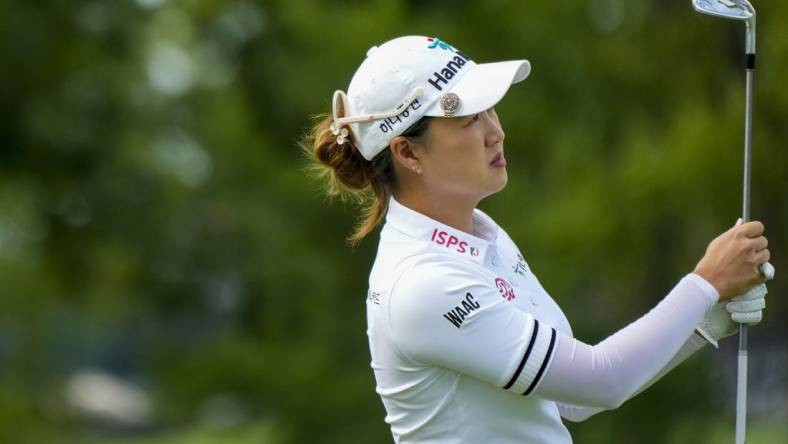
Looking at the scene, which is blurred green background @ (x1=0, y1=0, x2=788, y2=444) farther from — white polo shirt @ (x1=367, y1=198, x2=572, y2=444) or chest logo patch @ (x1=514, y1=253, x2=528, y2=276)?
white polo shirt @ (x1=367, y1=198, x2=572, y2=444)

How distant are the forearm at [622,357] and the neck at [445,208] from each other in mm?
296

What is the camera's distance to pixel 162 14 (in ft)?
43.5

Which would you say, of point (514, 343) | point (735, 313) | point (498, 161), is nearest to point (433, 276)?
point (514, 343)

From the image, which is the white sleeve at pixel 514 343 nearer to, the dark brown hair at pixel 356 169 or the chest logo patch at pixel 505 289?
the chest logo patch at pixel 505 289

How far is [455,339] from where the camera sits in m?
2.20

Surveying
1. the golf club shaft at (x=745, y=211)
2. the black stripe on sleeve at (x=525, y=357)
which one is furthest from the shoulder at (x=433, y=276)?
the golf club shaft at (x=745, y=211)

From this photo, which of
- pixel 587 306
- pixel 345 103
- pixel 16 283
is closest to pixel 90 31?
pixel 16 283

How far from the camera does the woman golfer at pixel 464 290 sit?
7.23 ft

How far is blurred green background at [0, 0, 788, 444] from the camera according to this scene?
32.2ft

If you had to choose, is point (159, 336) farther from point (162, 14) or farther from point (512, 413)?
point (512, 413)

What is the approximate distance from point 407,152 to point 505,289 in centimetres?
28

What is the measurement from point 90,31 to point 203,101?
63.5 inches

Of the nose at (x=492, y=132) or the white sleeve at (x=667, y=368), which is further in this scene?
the white sleeve at (x=667, y=368)

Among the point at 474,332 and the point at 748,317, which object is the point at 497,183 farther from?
the point at 748,317
